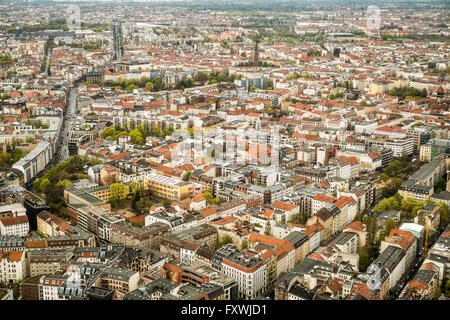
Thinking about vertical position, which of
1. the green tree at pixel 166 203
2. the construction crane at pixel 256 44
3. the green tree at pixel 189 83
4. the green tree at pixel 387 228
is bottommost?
the green tree at pixel 166 203

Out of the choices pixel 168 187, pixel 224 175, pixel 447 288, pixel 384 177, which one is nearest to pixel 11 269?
pixel 168 187

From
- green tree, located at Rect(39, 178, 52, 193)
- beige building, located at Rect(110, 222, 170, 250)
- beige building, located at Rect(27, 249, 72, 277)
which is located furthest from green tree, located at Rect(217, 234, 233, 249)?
green tree, located at Rect(39, 178, 52, 193)

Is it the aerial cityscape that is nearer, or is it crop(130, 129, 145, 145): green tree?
the aerial cityscape

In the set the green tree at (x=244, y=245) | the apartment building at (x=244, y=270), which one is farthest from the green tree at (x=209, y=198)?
the apartment building at (x=244, y=270)

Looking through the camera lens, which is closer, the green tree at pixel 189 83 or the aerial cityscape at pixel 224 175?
the aerial cityscape at pixel 224 175

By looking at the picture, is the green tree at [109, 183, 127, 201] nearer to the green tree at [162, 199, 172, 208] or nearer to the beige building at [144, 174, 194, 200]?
the beige building at [144, 174, 194, 200]

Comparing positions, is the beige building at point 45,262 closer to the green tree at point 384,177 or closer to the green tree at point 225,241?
the green tree at point 225,241

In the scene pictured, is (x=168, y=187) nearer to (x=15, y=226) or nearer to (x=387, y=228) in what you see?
(x=15, y=226)

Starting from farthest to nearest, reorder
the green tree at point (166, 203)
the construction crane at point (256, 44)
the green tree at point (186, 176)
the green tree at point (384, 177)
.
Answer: the construction crane at point (256, 44) → the green tree at point (384, 177) → the green tree at point (186, 176) → the green tree at point (166, 203)
